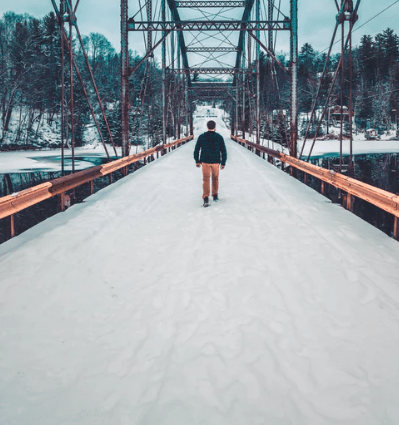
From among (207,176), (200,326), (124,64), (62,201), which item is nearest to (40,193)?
(62,201)

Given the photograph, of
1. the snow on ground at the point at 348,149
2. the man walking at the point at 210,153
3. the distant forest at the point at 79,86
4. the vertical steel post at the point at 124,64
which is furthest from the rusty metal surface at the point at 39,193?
the snow on ground at the point at 348,149

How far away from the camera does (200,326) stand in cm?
336

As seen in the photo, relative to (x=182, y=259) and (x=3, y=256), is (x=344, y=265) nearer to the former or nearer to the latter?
(x=182, y=259)

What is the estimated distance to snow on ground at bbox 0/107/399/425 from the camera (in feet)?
8.04

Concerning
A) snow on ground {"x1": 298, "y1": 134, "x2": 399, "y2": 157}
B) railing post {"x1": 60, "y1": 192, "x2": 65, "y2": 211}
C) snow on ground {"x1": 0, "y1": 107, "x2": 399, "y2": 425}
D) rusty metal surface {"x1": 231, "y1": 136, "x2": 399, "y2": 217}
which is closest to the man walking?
snow on ground {"x1": 0, "y1": 107, "x2": 399, "y2": 425}

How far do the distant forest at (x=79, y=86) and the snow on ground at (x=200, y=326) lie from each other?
53.8 ft

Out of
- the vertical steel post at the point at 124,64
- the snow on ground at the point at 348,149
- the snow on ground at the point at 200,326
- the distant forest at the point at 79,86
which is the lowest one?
the snow on ground at the point at 200,326

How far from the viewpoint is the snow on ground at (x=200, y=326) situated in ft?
8.04

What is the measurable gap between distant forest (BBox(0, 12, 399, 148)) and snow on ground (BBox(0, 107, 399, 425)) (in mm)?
16401

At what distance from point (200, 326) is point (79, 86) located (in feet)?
188

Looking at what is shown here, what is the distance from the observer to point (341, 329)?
327cm

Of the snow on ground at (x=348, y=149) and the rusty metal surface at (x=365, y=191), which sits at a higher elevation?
the snow on ground at (x=348, y=149)

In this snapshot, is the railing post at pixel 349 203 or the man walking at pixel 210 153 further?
the man walking at pixel 210 153

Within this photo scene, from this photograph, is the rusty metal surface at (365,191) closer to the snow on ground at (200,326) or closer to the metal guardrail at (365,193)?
the metal guardrail at (365,193)
